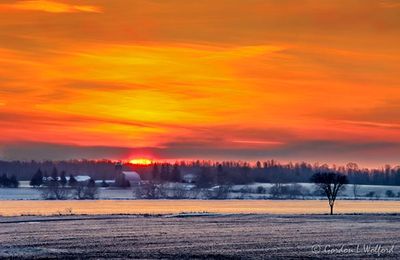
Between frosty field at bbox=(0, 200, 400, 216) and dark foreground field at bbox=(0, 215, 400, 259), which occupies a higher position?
frosty field at bbox=(0, 200, 400, 216)

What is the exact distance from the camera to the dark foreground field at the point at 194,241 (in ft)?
133

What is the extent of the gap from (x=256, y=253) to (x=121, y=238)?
13273mm

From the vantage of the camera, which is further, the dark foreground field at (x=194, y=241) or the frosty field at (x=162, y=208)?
the frosty field at (x=162, y=208)

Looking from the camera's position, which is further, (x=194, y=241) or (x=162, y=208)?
(x=162, y=208)

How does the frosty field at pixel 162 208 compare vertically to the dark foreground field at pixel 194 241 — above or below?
above

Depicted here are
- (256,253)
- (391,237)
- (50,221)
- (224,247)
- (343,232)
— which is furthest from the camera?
(50,221)

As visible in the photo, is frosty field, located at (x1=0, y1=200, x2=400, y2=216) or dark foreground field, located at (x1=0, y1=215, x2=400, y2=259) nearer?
dark foreground field, located at (x1=0, y1=215, x2=400, y2=259)

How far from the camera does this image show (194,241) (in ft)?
161

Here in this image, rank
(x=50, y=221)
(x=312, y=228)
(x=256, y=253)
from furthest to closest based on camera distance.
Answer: (x=50, y=221) → (x=312, y=228) → (x=256, y=253)

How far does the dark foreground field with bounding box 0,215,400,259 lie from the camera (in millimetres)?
40594

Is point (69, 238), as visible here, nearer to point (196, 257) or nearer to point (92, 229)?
point (92, 229)

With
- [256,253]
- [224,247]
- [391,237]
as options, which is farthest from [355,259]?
[391,237]

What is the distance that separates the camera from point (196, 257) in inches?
1532

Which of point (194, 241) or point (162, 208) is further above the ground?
point (162, 208)
